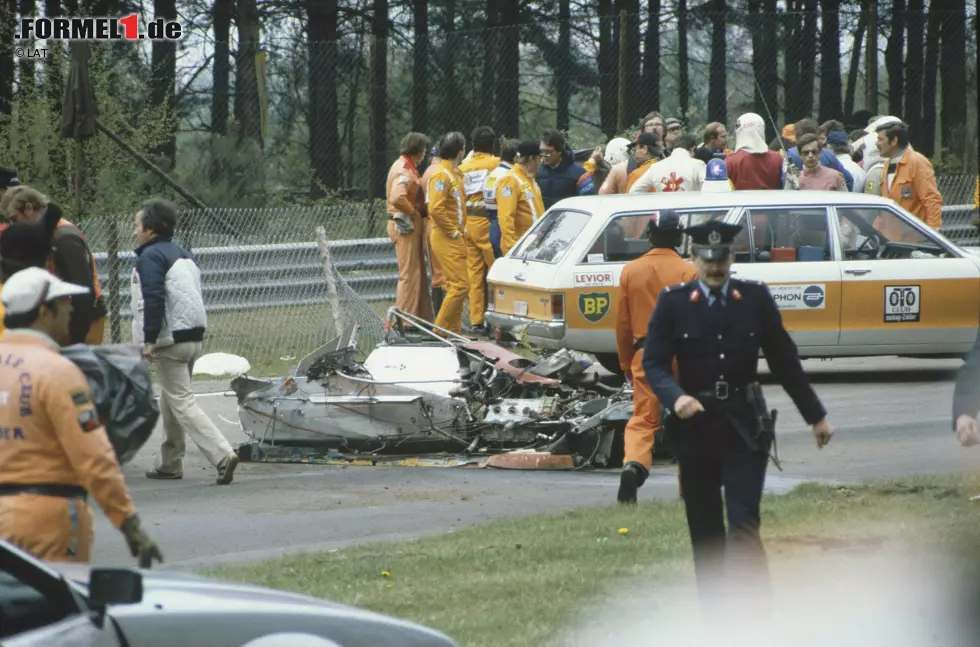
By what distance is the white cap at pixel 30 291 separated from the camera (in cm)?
496

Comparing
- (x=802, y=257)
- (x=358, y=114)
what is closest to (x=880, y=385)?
(x=802, y=257)

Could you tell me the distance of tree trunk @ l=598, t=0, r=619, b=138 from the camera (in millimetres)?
22719

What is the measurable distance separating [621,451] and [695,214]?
338cm

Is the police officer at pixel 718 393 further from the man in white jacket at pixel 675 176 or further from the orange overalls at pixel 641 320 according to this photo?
the man in white jacket at pixel 675 176

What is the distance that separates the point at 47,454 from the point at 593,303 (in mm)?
8588

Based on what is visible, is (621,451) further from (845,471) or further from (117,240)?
(117,240)

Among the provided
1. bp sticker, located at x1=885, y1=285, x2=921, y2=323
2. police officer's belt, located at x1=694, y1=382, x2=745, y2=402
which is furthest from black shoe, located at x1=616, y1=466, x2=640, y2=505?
bp sticker, located at x1=885, y1=285, x2=921, y2=323

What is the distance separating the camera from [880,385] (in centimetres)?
1375

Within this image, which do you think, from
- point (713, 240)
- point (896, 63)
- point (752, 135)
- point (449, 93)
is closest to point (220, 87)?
point (449, 93)

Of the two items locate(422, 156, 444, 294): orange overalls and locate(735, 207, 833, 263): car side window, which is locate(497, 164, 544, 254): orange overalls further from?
locate(735, 207, 833, 263): car side window

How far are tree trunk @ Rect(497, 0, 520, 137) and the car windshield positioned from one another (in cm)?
701

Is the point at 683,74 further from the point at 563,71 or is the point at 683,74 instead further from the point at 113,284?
the point at 113,284

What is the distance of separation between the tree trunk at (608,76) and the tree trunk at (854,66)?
4159 millimetres

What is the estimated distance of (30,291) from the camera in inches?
197
